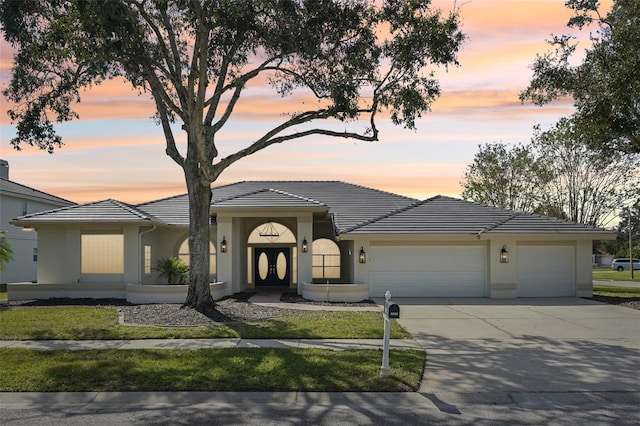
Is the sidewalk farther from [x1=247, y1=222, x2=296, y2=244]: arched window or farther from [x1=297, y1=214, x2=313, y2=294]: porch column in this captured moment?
[x1=247, y1=222, x2=296, y2=244]: arched window

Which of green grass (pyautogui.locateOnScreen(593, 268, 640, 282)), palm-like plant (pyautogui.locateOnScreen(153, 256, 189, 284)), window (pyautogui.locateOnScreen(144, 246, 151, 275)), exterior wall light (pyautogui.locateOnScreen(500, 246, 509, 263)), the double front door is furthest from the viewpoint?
green grass (pyautogui.locateOnScreen(593, 268, 640, 282))

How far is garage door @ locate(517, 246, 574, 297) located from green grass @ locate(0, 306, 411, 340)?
821 cm

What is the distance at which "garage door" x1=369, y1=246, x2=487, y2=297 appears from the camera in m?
22.2

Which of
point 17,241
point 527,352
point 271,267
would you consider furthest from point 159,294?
point 17,241

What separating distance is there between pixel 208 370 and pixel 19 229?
2809 cm

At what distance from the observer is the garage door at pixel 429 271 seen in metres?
22.2

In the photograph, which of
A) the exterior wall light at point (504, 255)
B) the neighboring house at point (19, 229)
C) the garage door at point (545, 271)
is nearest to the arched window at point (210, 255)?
the neighboring house at point (19, 229)

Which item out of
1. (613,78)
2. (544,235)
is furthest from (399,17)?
(544,235)

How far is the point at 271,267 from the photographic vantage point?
2645 cm

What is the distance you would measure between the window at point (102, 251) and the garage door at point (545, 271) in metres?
15.0

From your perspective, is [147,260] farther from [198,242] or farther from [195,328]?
[195,328]

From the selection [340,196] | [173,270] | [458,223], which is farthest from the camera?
[340,196]

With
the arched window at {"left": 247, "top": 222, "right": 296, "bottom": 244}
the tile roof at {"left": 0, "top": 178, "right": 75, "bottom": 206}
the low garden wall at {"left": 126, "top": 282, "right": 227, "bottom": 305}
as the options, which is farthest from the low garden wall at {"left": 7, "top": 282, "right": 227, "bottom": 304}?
the tile roof at {"left": 0, "top": 178, "right": 75, "bottom": 206}

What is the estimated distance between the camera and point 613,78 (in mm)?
18141
